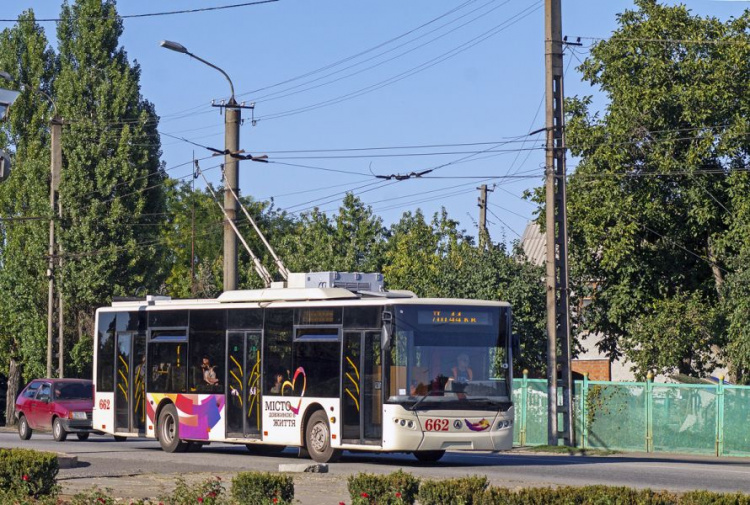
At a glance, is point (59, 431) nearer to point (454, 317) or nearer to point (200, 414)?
point (200, 414)

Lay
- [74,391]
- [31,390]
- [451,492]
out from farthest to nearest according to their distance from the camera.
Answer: [31,390]
[74,391]
[451,492]

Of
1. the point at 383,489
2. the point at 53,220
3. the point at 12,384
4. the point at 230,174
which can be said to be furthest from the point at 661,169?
the point at 12,384

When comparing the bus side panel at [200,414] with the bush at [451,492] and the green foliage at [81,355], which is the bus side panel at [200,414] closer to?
the bush at [451,492]

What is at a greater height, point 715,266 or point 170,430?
point 715,266

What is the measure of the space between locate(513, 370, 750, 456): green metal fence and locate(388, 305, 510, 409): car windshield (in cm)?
842

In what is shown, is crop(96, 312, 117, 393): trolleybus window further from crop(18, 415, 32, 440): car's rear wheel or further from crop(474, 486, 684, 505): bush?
crop(474, 486, 684, 505): bush

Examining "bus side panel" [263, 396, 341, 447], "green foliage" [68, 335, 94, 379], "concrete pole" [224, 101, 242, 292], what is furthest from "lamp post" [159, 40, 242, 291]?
"green foliage" [68, 335, 94, 379]

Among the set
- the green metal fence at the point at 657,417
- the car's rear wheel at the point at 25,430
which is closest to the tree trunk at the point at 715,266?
the green metal fence at the point at 657,417

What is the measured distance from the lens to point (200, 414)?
24.2 m

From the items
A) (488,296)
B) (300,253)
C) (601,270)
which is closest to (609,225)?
(601,270)

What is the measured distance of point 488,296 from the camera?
35.8 m

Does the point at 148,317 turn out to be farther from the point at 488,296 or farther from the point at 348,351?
the point at 488,296

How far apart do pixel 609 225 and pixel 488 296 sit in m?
3.78

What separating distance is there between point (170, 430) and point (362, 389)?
584 centimetres
